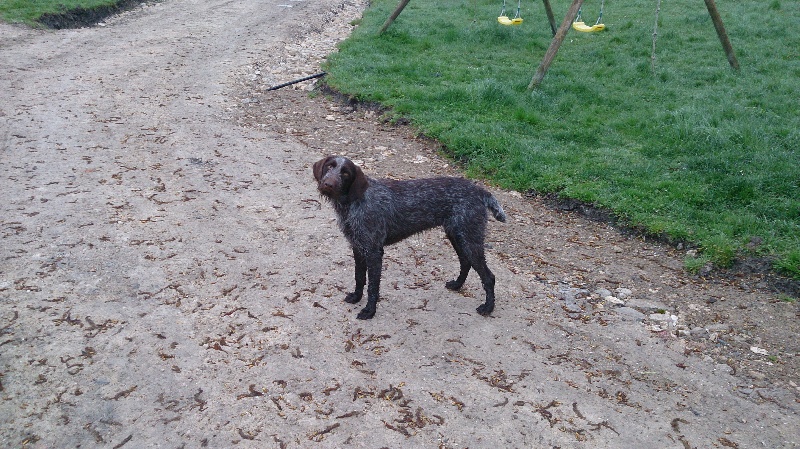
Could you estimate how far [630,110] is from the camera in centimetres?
1092

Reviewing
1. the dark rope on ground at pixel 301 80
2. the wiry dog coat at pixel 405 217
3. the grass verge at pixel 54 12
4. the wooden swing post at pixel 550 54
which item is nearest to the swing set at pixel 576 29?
the wooden swing post at pixel 550 54

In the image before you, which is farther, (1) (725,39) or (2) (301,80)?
(2) (301,80)

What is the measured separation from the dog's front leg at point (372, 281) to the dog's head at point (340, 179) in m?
0.56

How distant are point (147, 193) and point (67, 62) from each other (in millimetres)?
7359

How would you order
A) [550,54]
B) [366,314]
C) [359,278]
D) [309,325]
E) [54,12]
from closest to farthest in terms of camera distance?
[309,325]
[366,314]
[359,278]
[550,54]
[54,12]

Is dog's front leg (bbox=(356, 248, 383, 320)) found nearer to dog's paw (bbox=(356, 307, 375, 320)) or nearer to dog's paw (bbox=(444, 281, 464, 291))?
dog's paw (bbox=(356, 307, 375, 320))

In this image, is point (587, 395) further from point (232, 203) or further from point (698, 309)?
point (232, 203)

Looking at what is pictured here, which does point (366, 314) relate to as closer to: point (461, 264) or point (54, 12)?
point (461, 264)

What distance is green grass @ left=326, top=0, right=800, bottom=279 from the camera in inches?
307

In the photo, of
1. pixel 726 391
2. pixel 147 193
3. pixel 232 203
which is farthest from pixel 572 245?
Answer: pixel 147 193

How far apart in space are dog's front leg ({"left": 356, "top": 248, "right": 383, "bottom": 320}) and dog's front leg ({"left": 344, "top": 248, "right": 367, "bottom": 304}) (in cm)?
20

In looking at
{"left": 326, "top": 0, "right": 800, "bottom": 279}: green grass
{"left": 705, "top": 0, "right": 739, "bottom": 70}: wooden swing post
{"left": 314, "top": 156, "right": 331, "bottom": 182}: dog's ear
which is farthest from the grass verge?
{"left": 705, "top": 0, "right": 739, "bottom": 70}: wooden swing post

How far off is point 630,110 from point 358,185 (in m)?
7.15

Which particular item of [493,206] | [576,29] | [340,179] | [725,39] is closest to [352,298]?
[340,179]
